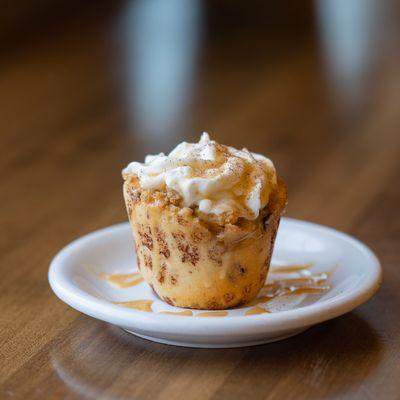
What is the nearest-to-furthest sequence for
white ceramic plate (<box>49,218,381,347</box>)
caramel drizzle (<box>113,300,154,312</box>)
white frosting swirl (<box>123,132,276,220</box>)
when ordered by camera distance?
white ceramic plate (<box>49,218,381,347</box>)
white frosting swirl (<box>123,132,276,220</box>)
caramel drizzle (<box>113,300,154,312</box>)

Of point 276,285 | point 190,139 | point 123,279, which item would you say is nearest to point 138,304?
point 123,279

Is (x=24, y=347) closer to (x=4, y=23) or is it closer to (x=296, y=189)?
(x=296, y=189)

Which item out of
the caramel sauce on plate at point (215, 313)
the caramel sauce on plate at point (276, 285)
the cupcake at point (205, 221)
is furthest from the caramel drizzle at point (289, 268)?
the caramel sauce on plate at point (215, 313)

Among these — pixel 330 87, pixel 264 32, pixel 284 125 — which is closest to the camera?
pixel 284 125

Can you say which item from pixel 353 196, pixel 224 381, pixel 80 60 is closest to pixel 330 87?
pixel 80 60

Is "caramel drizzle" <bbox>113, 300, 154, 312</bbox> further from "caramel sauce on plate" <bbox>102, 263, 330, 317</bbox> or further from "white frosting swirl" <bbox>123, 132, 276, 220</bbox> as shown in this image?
"white frosting swirl" <bbox>123, 132, 276, 220</bbox>

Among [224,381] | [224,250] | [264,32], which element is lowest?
[264,32]

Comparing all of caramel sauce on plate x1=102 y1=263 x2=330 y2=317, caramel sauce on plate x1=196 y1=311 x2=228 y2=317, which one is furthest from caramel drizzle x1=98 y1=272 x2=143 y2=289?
caramel sauce on plate x1=196 y1=311 x2=228 y2=317

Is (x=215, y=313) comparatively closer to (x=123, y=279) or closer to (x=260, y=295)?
(x=260, y=295)
